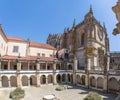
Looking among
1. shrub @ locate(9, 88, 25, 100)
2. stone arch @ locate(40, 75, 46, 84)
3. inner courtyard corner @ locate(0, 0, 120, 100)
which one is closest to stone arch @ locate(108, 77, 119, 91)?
inner courtyard corner @ locate(0, 0, 120, 100)

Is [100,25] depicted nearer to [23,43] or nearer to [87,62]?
[87,62]

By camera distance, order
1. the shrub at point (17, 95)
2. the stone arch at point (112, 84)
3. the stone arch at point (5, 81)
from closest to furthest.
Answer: the shrub at point (17, 95)
the stone arch at point (112, 84)
the stone arch at point (5, 81)

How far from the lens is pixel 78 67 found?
A: 53.4m

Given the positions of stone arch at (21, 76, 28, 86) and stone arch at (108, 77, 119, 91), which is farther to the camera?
stone arch at (21, 76, 28, 86)

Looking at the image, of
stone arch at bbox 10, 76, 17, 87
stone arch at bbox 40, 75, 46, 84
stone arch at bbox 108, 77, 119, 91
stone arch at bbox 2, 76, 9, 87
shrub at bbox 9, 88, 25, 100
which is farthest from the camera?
stone arch at bbox 40, 75, 46, 84

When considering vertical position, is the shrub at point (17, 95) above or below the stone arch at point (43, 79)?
below

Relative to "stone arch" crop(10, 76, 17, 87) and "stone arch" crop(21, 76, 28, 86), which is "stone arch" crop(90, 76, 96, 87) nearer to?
"stone arch" crop(21, 76, 28, 86)

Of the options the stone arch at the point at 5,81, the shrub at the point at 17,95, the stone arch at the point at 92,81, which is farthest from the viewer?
the stone arch at the point at 92,81

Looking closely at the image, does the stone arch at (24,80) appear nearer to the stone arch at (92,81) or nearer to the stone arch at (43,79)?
the stone arch at (43,79)

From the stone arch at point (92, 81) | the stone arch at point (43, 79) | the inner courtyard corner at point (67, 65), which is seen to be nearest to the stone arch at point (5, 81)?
the inner courtyard corner at point (67, 65)

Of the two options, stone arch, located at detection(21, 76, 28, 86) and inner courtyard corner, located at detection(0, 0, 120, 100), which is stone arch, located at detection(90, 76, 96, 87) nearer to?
inner courtyard corner, located at detection(0, 0, 120, 100)

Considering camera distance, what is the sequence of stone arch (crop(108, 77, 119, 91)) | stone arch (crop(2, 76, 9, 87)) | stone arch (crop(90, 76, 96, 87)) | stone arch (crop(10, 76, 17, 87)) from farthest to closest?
1. stone arch (crop(10, 76, 17, 87))
2. stone arch (crop(90, 76, 96, 87))
3. stone arch (crop(2, 76, 9, 87))
4. stone arch (crop(108, 77, 119, 91))

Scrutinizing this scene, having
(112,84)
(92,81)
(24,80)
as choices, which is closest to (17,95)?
(24,80)

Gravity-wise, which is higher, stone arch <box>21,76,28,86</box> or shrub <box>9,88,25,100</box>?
stone arch <box>21,76,28,86</box>
